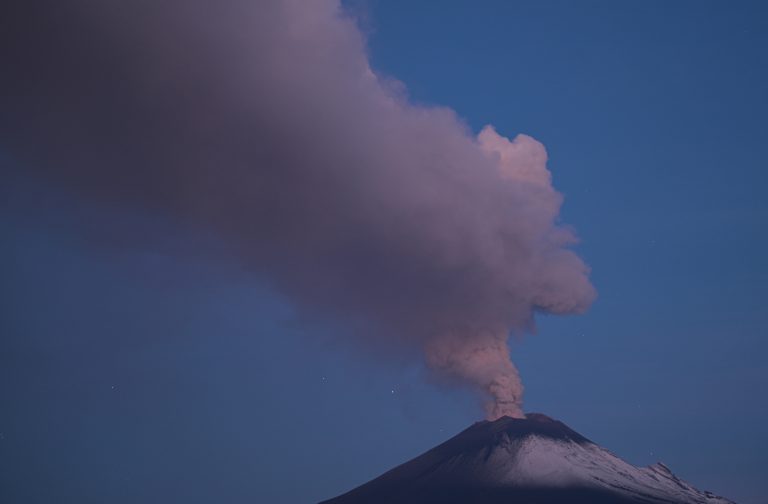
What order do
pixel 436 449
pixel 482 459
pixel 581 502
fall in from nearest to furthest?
pixel 581 502 < pixel 482 459 < pixel 436 449

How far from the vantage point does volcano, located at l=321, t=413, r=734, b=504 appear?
10788 centimetres

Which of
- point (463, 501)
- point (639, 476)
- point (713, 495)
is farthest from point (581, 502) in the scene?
point (713, 495)

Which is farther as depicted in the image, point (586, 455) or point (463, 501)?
point (586, 455)

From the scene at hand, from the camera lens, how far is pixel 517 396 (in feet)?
409

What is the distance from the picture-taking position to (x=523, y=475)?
112938 millimetres

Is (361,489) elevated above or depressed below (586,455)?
below

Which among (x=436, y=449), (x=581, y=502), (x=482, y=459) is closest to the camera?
(x=581, y=502)

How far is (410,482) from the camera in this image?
4675 inches

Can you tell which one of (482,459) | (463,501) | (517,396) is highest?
(517,396)

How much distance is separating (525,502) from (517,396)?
21.8 m

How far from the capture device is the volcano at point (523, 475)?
354ft

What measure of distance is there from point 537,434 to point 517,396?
6266 millimetres

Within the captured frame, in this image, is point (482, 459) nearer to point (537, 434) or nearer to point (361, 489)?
point (537, 434)

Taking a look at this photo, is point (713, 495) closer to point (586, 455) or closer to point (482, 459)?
point (586, 455)
